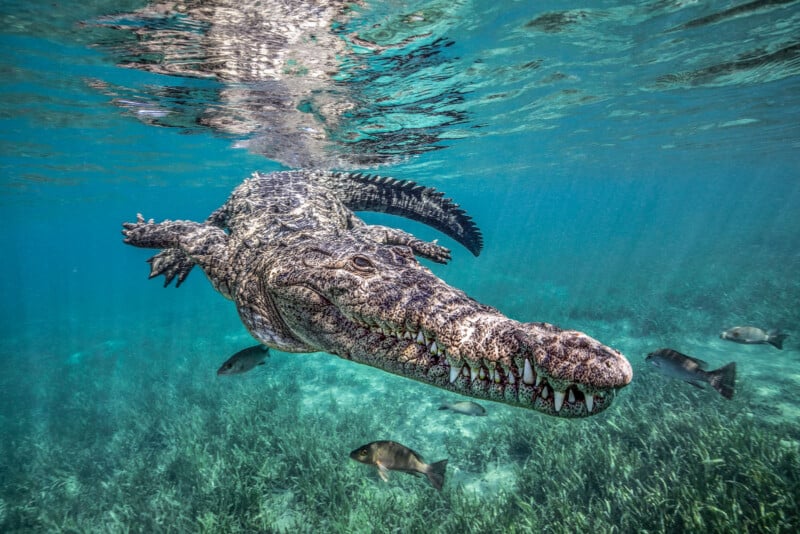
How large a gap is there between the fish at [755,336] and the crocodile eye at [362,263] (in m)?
7.38

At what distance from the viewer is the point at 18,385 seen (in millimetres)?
15703

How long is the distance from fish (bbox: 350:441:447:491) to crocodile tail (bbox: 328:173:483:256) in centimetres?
339

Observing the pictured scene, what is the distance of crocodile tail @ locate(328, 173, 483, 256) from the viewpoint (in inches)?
265

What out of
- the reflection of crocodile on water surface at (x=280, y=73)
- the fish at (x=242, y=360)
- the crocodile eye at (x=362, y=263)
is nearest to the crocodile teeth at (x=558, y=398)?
the crocodile eye at (x=362, y=263)

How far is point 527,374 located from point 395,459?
310 centimetres

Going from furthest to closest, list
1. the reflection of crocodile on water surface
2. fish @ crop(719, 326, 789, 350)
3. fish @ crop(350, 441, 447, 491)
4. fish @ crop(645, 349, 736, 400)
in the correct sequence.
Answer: the reflection of crocodile on water surface, fish @ crop(719, 326, 789, 350), fish @ crop(645, 349, 736, 400), fish @ crop(350, 441, 447, 491)

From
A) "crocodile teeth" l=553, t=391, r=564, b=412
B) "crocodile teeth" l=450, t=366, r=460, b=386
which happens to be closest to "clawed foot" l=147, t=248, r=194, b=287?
"crocodile teeth" l=450, t=366, r=460, b=386

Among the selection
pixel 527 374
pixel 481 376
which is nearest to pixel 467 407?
pixel 481 376

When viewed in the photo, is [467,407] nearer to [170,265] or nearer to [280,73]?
[170,265]

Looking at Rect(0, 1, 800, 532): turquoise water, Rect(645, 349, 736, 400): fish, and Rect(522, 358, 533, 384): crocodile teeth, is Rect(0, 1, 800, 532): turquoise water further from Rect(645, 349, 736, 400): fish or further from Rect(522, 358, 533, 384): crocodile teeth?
Rect(522, 358, 533, 384): crocodile teeth

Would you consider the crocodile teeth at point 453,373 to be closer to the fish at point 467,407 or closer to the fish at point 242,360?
the fish at point 467,407

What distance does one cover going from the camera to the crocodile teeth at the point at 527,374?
180 cm

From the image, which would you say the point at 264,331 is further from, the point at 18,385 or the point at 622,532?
the point at 18,385

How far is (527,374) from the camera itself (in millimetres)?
1815
